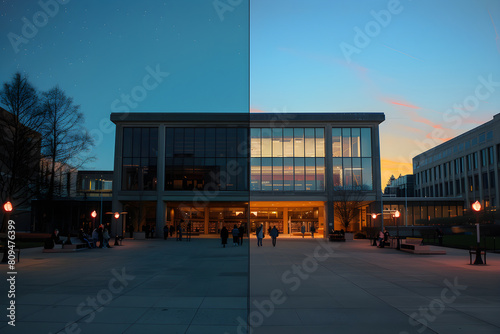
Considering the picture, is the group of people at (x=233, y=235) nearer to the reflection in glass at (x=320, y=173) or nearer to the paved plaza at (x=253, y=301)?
the paved plaza at (x=253, y=301)

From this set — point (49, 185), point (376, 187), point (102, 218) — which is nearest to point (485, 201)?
point (376, 187)

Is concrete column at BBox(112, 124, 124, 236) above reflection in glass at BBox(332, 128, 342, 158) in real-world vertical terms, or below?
below

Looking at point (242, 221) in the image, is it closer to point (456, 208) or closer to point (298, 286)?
point (456, 208)

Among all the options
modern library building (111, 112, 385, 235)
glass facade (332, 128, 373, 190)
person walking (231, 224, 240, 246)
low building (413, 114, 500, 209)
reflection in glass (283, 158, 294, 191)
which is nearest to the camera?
person walking (231, 224, 240, 246)

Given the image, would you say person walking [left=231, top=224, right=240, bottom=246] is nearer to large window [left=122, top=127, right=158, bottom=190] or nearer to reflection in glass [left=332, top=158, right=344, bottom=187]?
large window [left=122, top=127, right=158, bottom=190]

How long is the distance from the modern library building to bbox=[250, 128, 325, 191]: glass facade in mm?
120

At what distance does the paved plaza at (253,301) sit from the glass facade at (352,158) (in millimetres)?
32542

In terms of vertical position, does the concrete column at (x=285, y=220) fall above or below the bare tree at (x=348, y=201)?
below

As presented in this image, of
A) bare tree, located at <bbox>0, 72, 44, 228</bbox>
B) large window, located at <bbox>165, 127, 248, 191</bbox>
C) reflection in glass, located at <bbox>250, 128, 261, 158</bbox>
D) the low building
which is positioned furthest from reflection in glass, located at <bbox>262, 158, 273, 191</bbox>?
the low building

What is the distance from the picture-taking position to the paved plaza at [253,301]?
22.6ft

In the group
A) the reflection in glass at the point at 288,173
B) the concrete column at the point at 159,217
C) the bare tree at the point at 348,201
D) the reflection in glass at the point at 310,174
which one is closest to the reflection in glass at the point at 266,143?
the reflection in glass at the point at 288,173

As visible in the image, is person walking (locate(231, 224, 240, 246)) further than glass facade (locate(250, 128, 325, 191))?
No

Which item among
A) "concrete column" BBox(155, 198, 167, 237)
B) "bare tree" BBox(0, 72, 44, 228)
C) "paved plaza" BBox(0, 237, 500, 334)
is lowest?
"paved plaza" BBox(0, 237, 500, 334)

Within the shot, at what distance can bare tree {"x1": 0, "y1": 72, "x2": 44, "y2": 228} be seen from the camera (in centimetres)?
1593
